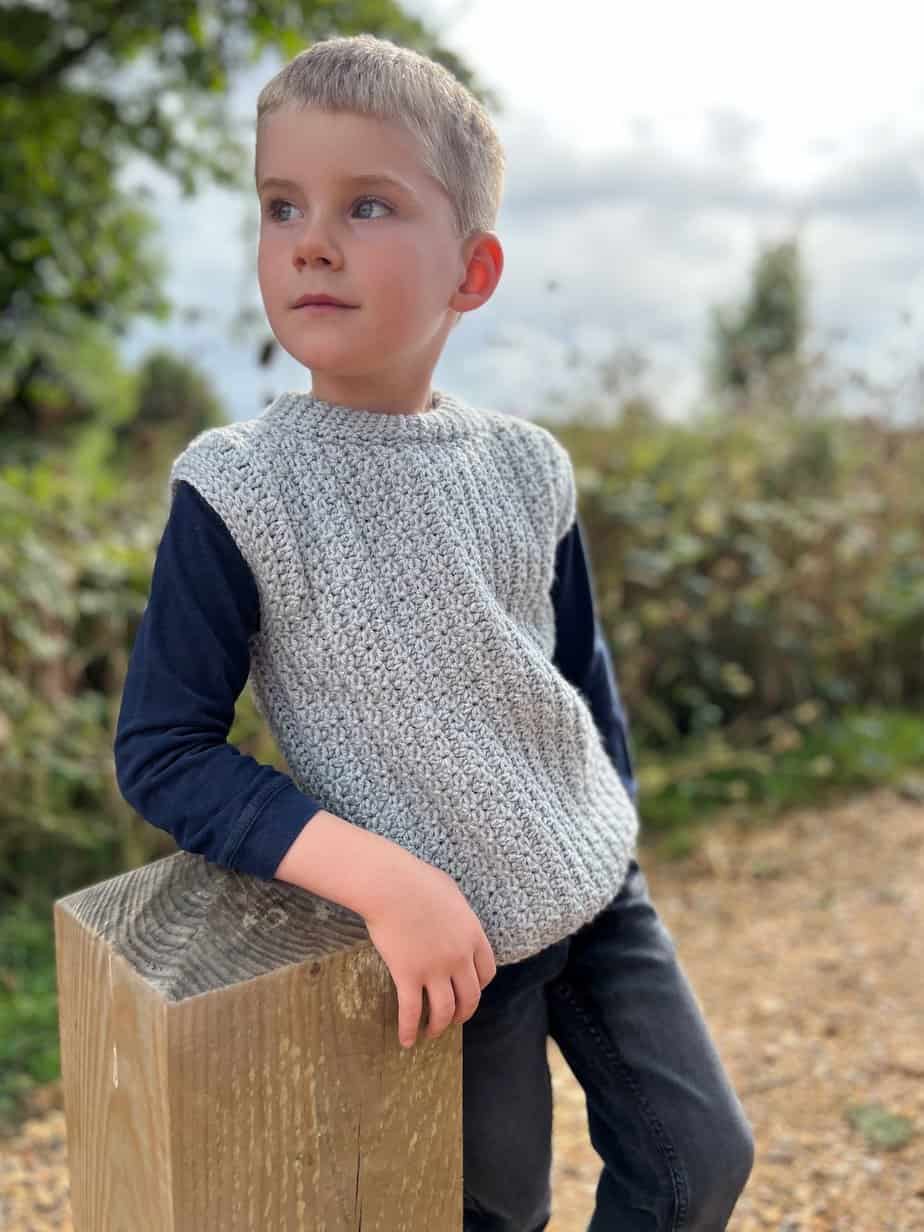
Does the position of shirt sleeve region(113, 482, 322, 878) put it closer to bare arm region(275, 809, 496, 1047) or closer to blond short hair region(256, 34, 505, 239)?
bare arm region(275, 809, 496, 1047)

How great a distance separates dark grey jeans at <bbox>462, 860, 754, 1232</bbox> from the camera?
4.96 ft

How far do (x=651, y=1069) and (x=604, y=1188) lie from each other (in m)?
0.22

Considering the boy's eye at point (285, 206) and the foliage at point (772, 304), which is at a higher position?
the boy's eye at point (285, 206)

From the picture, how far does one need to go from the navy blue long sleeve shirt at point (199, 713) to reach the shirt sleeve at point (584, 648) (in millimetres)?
524

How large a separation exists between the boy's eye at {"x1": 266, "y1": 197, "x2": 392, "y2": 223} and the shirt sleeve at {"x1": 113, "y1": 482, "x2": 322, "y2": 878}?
11.8 inches

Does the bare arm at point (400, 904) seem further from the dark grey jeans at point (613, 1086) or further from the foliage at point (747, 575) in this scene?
the foliage at point (747, 575)

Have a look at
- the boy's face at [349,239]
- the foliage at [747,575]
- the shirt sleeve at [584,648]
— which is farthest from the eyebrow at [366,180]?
the foliage at [747,575]

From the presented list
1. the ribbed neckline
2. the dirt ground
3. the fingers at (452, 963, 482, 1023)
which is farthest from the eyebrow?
the dirt ground

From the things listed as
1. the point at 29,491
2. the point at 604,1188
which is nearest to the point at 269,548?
the point at 604,1188

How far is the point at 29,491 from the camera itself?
4.30 metres

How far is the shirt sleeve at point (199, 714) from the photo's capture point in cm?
123

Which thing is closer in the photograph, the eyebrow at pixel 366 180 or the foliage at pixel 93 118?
the eyebrow at pixel 366 180

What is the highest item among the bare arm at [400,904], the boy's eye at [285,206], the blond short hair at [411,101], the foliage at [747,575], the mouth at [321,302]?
the blond short hair at [411,101]

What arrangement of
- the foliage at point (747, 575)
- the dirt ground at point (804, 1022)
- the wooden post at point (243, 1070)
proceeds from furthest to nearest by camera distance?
the foliage at point (747, 575) → the dirt ground at point (804, 1022) → the wooden post at point (243, 1070)
